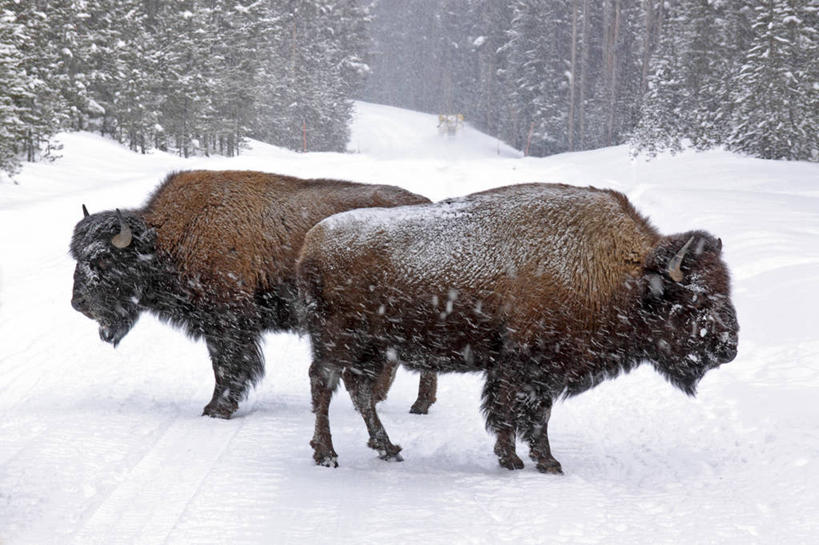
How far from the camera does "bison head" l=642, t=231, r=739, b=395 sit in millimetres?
4676

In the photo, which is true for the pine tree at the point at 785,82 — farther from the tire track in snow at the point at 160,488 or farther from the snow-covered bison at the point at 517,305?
the tire track in snow at the point at 160,488

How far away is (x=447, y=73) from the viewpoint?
9638 cm

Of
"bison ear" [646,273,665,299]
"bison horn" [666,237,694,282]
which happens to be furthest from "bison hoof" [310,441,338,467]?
"bison horn" [666,237,694,282]

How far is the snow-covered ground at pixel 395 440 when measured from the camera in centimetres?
384

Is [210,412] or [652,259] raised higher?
[652,259]

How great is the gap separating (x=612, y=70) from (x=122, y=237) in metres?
59.7

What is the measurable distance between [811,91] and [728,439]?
25.2 metres

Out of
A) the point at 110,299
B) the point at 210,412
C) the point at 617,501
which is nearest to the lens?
the point at 617,501

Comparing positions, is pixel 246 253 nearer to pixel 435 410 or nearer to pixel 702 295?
pixel 435 410

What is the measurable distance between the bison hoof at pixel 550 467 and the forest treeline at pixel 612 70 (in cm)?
2568

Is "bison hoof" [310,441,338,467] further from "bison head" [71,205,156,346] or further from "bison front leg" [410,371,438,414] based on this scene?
"bison head" [71,205,156,346]

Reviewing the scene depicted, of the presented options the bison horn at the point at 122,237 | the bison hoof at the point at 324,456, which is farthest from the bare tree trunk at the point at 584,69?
the bison hoof at the point at 324,456

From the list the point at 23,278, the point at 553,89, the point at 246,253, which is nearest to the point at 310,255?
the point at 246,253

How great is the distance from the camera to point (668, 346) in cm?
488
